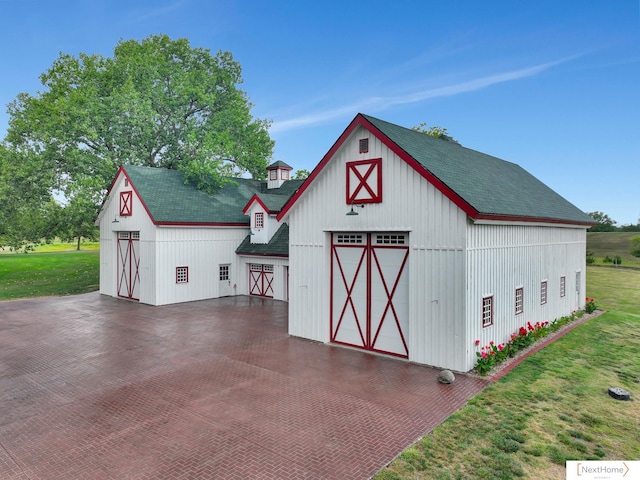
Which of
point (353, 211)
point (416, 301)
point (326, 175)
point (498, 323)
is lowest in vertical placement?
point (498, 323)

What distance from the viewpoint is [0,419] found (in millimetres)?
8203

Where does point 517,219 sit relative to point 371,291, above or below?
above

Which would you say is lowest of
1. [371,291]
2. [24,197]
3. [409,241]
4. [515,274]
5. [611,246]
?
[371,291]

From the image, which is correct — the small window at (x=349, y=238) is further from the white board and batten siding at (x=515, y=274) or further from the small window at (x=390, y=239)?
the white board and batten siding at (x=515, y=274)

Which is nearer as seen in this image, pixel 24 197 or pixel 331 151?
pixel 331 151

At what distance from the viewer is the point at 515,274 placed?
13219mm

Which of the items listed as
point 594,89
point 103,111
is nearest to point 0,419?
point 103,111

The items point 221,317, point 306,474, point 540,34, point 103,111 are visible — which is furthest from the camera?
point 103,111

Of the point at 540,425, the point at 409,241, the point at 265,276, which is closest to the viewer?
the point at 540,425

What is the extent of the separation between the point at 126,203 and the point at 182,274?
18.8ft

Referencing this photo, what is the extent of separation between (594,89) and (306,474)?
24.4m

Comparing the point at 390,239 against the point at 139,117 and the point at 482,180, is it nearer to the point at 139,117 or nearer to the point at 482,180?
the point at 482,180

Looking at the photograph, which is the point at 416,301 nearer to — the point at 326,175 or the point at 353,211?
the point at 353,211

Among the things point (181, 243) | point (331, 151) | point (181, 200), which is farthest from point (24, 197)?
point (331, 151)
